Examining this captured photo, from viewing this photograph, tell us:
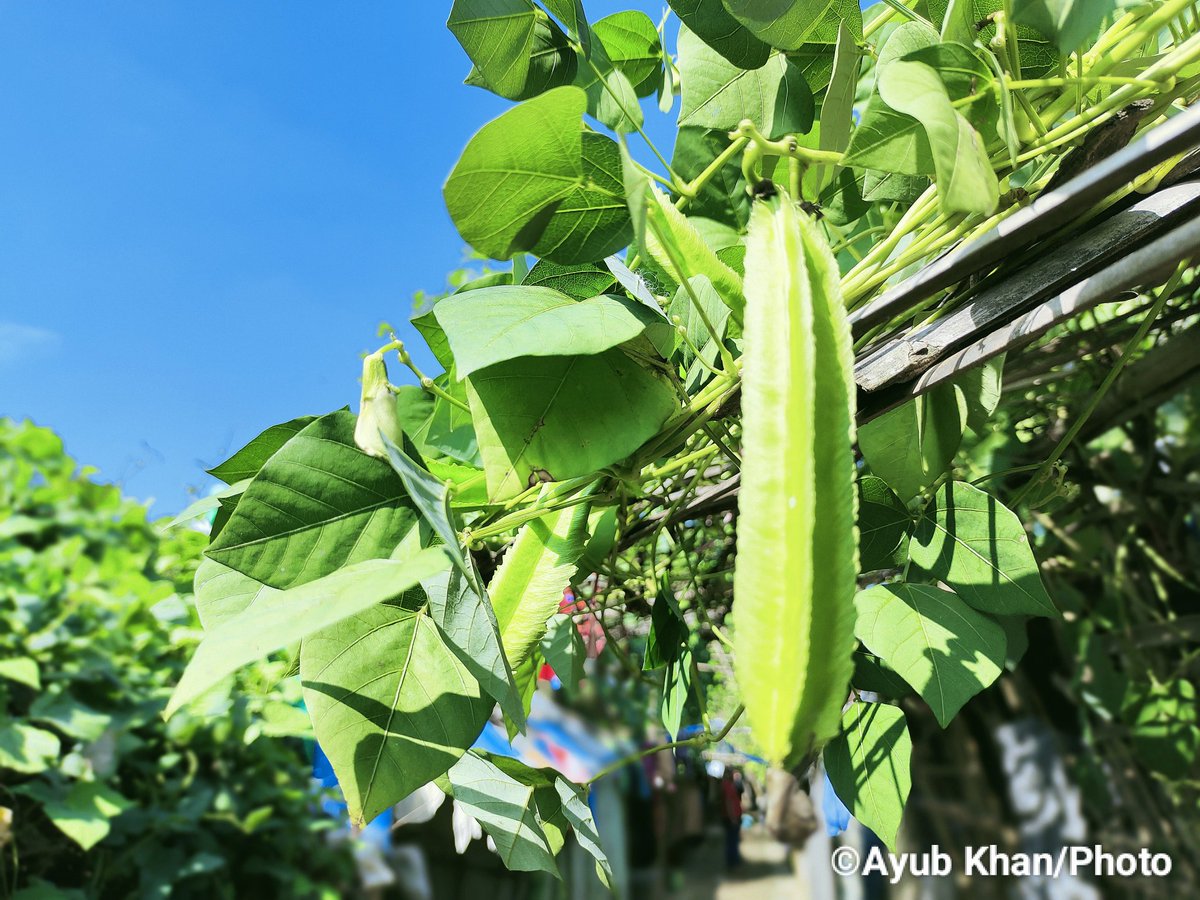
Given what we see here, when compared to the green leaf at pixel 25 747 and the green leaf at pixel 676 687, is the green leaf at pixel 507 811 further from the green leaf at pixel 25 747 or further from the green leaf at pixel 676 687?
the green leaf at pixel 25 747

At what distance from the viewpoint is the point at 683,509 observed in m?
0.61

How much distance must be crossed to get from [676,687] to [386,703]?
257 mm

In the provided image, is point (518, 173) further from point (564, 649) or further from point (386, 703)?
point (564, 649)

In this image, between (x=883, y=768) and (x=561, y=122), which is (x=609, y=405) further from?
(x=883, y=768)

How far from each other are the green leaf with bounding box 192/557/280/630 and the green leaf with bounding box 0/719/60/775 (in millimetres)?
1246

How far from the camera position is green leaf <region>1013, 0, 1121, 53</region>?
330mm

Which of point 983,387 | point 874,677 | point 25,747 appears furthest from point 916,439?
point 25,747

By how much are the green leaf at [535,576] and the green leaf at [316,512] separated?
68 millimetres

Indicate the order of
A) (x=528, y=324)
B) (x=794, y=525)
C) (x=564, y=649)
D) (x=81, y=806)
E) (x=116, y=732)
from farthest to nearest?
(x=116, y=732) → (x=81, y=806) → (x=564, y=649) → (x=528, y=324) → (x=794, y=525)

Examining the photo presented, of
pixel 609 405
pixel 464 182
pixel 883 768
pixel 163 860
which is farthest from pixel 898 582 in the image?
pixel 163 860

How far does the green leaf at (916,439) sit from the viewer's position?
19.7 inches

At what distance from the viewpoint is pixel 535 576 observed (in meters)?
0.48

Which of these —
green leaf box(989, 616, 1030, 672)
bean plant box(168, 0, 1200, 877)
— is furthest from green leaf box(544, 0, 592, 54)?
green leaf box(989, 616, 1030, 672)

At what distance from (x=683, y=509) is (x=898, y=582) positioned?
155 millimetres
